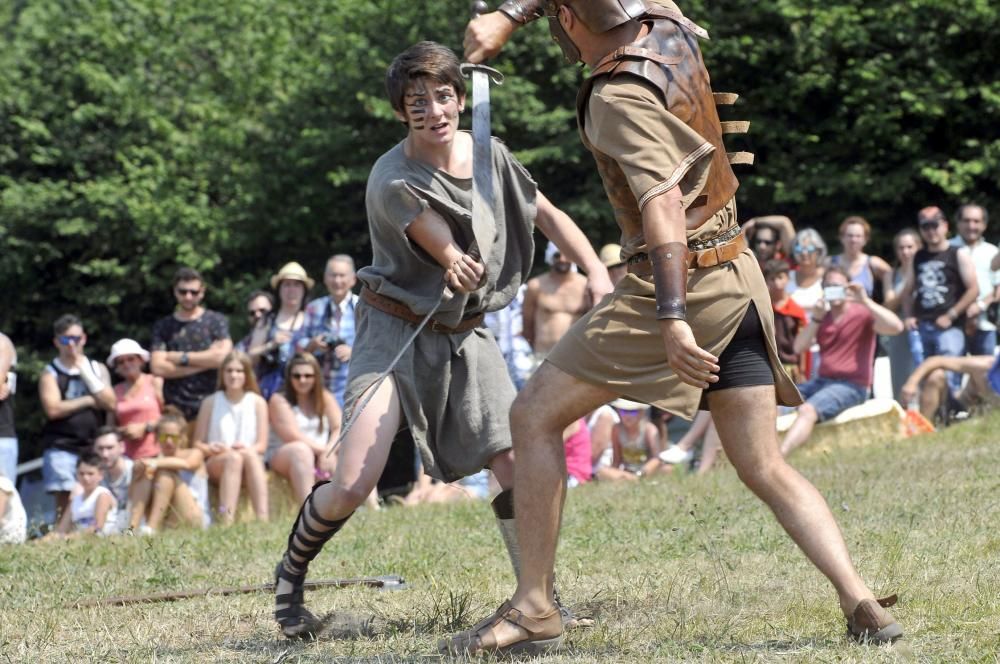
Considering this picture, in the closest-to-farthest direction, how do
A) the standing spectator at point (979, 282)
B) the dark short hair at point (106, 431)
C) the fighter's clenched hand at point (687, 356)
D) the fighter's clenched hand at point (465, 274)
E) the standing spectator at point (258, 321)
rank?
the fighter's clenched hand at point (687, 356), the fighter's clenched hand at point (465, 274), the dark short hair at point (106, 431), the standing spectator at point (979, 282), the standing spectator at point (258, 321)

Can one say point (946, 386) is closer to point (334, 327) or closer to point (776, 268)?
point (776, 268)

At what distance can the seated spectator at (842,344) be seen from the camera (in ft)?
35.8

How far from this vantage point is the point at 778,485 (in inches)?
175

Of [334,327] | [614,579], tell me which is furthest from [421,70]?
[334,327]

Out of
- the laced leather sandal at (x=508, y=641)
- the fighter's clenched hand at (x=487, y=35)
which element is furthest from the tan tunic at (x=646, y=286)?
the laced leather sandal at (x=508, y=641)

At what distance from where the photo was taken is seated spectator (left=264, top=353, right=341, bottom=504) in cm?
1023

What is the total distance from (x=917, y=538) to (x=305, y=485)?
4.80 metres

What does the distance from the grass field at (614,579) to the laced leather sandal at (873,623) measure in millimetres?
59

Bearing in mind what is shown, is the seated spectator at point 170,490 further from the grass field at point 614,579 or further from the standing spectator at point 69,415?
the grass field at point 614,579

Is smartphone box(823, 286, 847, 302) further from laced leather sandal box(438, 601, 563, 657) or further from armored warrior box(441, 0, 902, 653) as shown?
laced leather sandal box(438, 601, 563, 657)

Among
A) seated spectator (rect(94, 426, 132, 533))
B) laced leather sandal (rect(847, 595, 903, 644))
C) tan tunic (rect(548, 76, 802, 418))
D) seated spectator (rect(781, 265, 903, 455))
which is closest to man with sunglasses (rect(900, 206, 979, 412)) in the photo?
seated spectator (rect(781, 265, 903, 455))

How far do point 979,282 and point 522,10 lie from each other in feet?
25.2

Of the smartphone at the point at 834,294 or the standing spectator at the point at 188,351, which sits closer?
the smartphone at the point at 834,294

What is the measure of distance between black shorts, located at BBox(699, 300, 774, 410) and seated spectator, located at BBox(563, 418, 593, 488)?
633 centimetres
